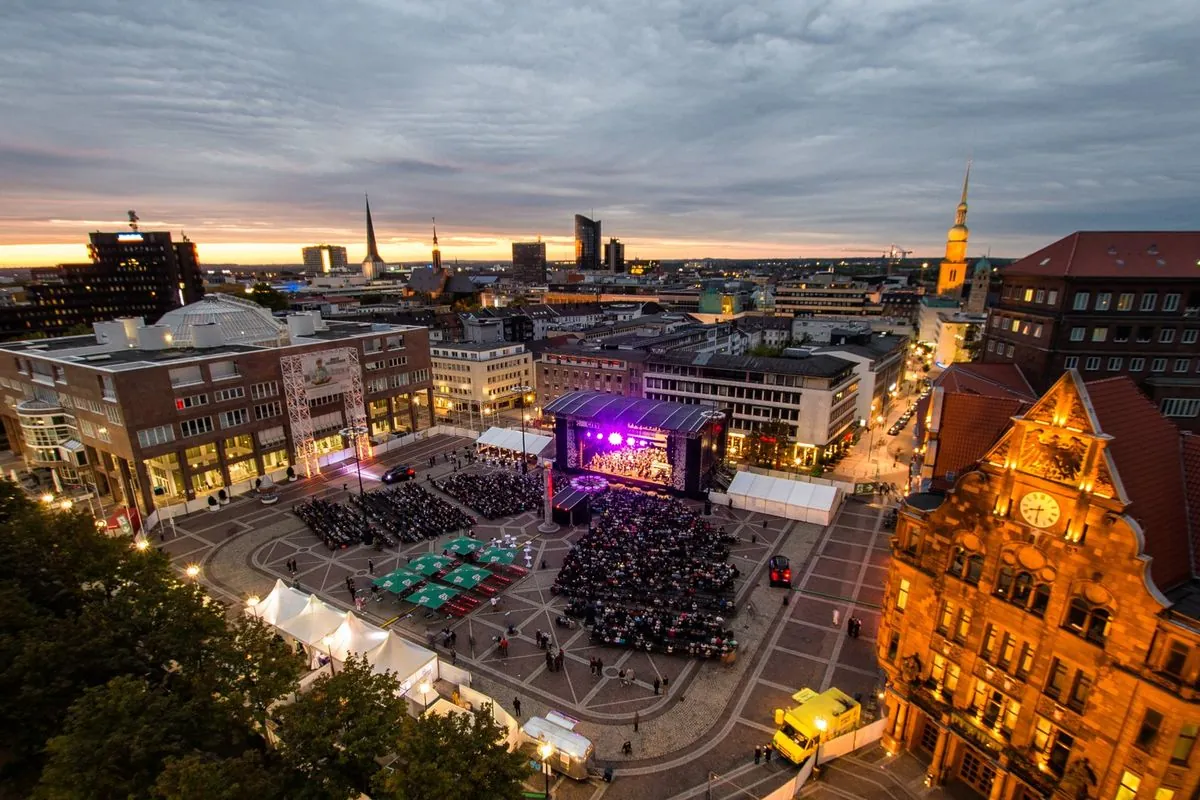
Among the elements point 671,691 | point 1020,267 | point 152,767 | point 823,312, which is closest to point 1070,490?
point 671,691

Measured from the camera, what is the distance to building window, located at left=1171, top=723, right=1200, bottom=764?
18016 millimetres

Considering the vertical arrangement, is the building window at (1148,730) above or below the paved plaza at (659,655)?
above

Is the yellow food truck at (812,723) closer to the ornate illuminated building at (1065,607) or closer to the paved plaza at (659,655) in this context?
the paved plaza at (659,655)

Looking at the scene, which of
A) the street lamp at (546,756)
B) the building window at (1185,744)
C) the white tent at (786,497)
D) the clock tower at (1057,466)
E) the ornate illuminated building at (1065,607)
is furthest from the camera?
the white tent at (786,497)

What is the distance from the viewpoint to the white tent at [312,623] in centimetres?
3238

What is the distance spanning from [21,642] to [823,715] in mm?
35963

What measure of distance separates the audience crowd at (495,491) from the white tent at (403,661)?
22376 millimetres

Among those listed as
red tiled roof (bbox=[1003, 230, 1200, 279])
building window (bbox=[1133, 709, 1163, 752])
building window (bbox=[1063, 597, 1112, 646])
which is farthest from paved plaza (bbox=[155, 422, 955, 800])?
red tiled roof (bbox=[1003, 230, 1200, 279])

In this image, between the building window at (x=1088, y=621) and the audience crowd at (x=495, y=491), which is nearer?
the building window at (x=1088, y=621)

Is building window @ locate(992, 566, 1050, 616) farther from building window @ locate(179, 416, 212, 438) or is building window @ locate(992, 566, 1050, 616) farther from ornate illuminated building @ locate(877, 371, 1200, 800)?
building window @ locate(179, 416, 212, 438)

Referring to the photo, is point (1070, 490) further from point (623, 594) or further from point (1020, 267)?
point (1020, 267)

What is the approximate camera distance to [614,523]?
5012 centimetres

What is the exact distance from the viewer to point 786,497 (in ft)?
171

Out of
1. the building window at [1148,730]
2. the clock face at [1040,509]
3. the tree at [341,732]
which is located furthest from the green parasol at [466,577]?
the building window at [1148,730]
